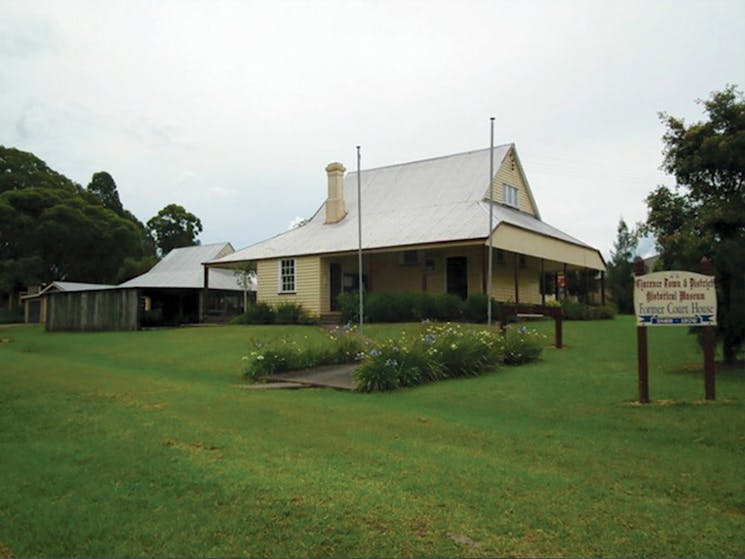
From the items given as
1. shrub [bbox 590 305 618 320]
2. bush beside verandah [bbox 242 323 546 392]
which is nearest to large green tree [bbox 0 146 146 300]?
shrub [bbox 590 305 618 320]

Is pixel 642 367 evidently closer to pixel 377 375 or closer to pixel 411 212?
pixel 377 375

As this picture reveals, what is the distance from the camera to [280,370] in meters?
13.1

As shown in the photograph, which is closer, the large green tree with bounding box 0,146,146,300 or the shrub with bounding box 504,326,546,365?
the shrub with bounding box 504,326,546,365

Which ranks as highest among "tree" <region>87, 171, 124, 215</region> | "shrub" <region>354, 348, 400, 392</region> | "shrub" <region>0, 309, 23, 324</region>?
"tree" <region>87, 171, 124, 215</region>

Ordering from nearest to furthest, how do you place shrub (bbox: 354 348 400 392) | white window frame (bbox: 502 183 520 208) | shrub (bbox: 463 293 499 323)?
shrub (bbox: 354 348 400 392), shrub (bbox: 463 293 499 323), white window frame (bbox: 502 183 520 208)

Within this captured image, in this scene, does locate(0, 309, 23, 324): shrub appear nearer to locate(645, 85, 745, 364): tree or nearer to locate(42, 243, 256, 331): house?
locate(42, 243, 256, 331): house

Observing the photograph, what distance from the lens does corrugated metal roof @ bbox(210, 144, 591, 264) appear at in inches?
967

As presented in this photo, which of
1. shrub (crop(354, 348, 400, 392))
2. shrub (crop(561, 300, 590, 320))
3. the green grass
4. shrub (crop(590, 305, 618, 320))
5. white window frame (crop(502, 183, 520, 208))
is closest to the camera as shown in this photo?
the green grass

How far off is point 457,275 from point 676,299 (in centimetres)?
1761

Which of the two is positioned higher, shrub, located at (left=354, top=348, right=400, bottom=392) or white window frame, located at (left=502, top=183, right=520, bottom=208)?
white window frame, located at (left=502, top=183, right=520, bottom=208)

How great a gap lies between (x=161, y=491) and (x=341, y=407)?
4290 mm

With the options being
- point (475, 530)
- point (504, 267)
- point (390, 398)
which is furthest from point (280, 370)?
point (504, 267)

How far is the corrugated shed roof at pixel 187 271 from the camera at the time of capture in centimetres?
4441

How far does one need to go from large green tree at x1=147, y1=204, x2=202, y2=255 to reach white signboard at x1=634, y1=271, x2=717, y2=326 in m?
73.4
